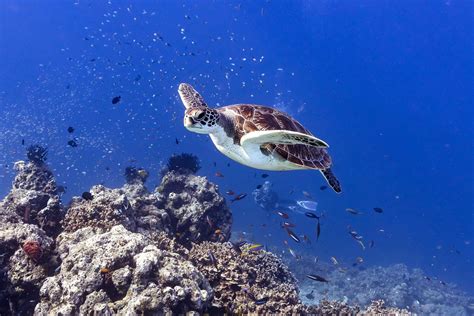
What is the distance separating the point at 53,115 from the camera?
9931cm

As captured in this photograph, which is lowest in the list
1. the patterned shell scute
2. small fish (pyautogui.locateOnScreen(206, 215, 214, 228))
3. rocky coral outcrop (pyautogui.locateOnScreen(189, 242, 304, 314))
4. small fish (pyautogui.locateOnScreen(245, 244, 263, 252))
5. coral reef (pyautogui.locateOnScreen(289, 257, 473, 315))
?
rocky coral outcrop (pyautogui.locateOnScreen(189, 242, 304, 314))

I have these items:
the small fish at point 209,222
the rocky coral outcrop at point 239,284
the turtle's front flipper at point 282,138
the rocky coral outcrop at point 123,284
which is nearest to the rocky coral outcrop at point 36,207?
the rocky coral outcrop at point 123,284

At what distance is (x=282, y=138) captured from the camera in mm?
4738

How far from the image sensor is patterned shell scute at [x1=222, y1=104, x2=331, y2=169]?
569cm

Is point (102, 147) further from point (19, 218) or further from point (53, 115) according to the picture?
point (19, 218)

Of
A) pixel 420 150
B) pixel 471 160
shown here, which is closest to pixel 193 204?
pixel 420 150

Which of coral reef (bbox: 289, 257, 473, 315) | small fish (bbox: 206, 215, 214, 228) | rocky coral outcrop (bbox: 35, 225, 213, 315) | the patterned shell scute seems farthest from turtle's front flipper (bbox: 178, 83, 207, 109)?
coral reef (bbox: 289, 257, 473, 315)

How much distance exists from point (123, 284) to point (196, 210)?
444 centimetres

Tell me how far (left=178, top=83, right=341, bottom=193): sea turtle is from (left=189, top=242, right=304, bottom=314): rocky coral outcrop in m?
1.91

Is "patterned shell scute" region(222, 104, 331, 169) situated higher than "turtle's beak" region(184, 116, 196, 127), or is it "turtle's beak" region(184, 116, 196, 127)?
"patterned shell scute" region(222, 104, 331, 169)

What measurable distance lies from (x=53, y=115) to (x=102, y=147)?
2187 centimetres

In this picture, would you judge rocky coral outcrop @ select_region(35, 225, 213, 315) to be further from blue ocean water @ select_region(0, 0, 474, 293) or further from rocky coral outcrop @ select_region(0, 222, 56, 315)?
blue ocean water @ select_region(0, 0, 474, 293)

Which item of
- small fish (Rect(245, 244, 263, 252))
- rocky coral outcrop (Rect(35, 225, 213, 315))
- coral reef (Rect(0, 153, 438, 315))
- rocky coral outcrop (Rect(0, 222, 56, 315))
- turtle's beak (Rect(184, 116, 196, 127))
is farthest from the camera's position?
small fish (Rect(245, 244, 263, 252))

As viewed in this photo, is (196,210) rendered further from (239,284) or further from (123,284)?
(123,284)
